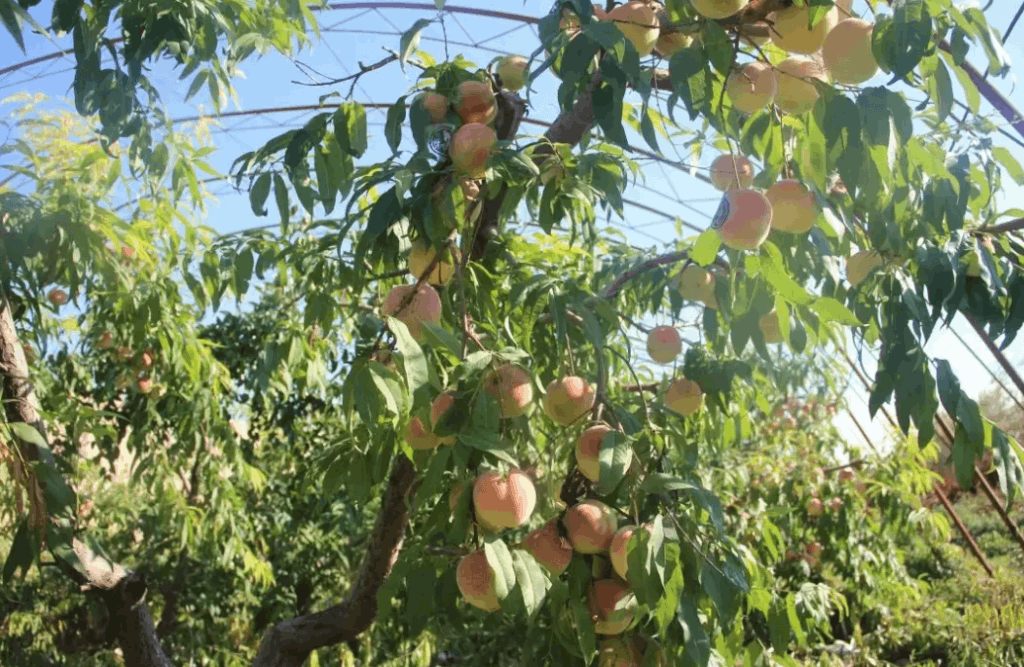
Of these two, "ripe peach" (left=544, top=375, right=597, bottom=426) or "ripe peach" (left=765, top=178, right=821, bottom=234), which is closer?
"ripe peach" (left=765, top=178, right=821, bottom=234)

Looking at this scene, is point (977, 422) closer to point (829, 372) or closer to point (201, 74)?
point (201, 74)

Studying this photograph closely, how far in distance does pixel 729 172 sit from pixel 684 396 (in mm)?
612

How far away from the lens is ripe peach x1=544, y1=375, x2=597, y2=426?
50.8 inches

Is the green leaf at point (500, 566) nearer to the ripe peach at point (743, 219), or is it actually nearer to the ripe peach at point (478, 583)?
the ripe peach at point (478, 583)

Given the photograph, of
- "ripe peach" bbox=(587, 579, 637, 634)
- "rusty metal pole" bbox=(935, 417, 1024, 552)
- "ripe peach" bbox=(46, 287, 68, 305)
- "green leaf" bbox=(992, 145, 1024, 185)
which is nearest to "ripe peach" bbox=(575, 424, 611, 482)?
"ripe peach" bbox=(587, 579, 637, 634)

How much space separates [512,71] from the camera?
4.42 feet

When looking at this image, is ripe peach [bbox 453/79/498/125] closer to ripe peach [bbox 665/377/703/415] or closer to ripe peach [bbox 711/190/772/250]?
ripe peach [bbox 711/190/772/250]

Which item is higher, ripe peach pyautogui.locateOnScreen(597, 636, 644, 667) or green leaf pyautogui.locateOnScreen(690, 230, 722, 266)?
green leaf pyautogui.locateOnScreen(690, 230, 722, 266)

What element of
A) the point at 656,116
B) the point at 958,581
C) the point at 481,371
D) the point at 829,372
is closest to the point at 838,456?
the point at 958,581

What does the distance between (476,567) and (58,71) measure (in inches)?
110

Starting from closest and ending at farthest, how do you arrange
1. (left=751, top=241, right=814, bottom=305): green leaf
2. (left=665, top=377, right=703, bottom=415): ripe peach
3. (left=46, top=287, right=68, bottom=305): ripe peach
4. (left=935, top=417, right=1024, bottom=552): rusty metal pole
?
(left=751, top=241, right=814, bottom=305): green leaf < (left=665, top=377, right=703, bottom=415): ripe peach < (left=935, top=417, right=1024, bottom=552): rusty metal pole < (left=46, top=287, right=68, bottom=305): ripe peach

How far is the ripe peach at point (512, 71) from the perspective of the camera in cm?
135

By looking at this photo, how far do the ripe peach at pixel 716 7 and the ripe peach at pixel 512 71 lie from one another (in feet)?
1.76

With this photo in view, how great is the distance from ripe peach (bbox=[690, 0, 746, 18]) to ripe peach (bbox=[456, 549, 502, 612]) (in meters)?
0.68
